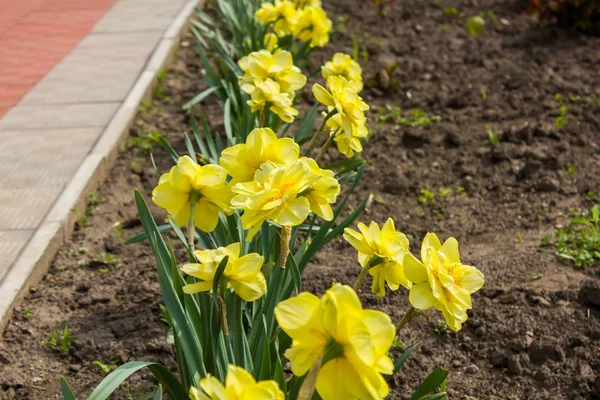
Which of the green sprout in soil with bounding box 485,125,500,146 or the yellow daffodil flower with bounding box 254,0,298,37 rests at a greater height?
the yellow daffodil flower with bounding box 254,0,298,37

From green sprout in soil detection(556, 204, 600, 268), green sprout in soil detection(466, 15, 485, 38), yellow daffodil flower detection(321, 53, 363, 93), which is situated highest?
yellow daffodil flower detection(321, 53, 363, 93)

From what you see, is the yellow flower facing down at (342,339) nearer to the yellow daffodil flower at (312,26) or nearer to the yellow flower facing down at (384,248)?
the yellow flower facing down at (384,248)

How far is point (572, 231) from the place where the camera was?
10.5 ft

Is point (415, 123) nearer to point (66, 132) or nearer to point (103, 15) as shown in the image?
point (66, 132)

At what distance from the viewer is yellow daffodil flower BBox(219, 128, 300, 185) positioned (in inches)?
64.2

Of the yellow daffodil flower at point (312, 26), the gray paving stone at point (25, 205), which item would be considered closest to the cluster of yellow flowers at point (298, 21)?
the yellow daffodil flower at point (312, 26)

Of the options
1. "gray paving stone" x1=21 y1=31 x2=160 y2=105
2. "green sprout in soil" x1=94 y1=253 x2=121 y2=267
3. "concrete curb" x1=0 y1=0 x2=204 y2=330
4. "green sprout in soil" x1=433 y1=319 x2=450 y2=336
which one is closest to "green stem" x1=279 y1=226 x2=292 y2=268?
"green sprout in soil" x1=433 y1=319 x2=450 y2=336

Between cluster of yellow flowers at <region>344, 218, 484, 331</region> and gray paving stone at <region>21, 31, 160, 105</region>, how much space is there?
118 inches

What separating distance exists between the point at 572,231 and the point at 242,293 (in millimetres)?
2107

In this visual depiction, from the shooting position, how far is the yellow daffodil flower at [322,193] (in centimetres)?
152

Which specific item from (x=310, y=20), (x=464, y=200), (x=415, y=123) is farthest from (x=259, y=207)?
(x=415, y=123)

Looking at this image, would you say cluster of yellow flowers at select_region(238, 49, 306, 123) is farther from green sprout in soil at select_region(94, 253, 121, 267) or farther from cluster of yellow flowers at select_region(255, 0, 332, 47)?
cluster of yellow flowers at select_region(255, 0, 332, 47)

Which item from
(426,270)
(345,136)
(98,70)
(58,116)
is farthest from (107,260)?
(98,70)

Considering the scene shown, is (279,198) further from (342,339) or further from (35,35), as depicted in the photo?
(35,35)
